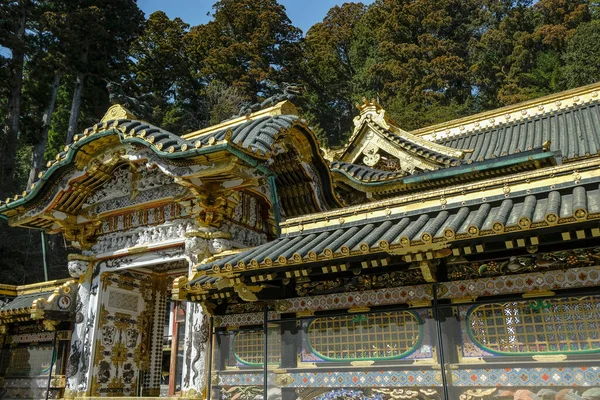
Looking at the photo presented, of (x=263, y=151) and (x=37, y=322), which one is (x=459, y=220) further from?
(x=37, y=322)

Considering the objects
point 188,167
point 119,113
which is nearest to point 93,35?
point 119,113

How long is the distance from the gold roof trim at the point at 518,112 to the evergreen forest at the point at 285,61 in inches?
552

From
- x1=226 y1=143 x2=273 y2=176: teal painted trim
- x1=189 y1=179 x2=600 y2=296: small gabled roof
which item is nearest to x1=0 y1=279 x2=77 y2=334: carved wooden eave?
x1=189 y1=179 x2=600 y2=296: small gabled roof

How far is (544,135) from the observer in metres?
16.8

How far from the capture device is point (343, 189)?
15.4 m

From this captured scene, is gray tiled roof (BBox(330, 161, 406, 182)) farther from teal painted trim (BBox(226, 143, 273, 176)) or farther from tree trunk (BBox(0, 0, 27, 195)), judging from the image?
tree trunk (BBox(0, 0, 27, 195))

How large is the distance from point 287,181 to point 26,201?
582 cm

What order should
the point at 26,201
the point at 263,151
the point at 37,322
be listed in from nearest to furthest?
the point at 263,151 < the point at 26,201 < the point at 37,322

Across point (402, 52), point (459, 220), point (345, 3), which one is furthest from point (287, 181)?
point (345, 3)

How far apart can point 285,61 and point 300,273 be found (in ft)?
141

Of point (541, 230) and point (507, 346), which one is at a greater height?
point (541, 230)

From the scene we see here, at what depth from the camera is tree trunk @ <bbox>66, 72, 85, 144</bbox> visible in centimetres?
3060

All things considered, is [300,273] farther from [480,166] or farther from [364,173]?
[364,173]

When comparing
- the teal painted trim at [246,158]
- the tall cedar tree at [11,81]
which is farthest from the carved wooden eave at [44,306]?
the tall cedar tree at [11,81]
